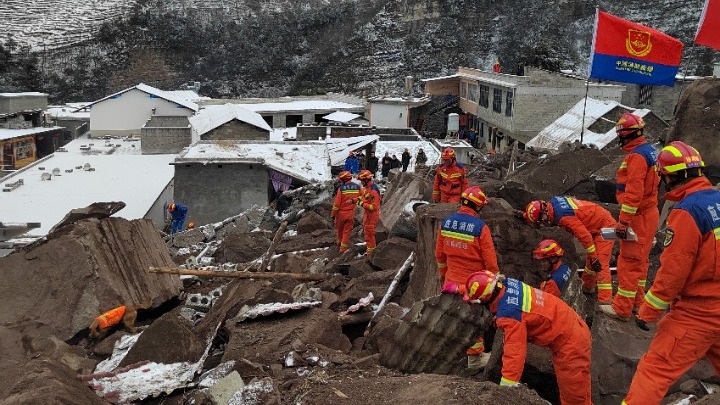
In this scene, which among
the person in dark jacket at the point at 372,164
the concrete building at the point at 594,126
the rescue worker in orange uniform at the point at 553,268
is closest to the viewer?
the rescue worker in orange uniform at the point at 553,268

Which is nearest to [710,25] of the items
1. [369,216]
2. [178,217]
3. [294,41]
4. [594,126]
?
[369,216]

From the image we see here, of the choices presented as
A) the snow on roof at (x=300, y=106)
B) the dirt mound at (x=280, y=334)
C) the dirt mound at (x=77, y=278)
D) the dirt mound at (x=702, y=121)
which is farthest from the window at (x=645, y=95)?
the dirt mound at (x=280, y=334)

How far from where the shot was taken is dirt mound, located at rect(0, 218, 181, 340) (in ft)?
22.4

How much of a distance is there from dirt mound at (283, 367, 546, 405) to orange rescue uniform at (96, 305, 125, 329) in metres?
3.04

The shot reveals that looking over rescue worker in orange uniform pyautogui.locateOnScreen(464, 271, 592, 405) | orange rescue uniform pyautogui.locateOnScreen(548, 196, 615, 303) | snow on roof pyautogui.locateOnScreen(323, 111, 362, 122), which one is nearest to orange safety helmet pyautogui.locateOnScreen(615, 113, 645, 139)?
orange rescue uniform pyautogui.locateOnScreen(548, 196, 615, 303)

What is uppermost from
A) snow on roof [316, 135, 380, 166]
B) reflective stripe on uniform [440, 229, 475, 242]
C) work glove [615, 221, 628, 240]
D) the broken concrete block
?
work glove [615, 221, 628, 240]

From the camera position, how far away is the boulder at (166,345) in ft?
19.1

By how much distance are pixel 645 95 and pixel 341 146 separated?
16.4 metres

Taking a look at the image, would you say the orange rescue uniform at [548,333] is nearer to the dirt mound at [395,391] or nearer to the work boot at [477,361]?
the dirt mound at [395,391]

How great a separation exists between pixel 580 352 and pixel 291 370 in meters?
2.30

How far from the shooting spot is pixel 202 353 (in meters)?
5.96

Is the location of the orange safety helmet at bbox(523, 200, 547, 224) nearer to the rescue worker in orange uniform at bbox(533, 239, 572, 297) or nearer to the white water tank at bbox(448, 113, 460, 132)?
the rescue worker in orange uniform at bbox(533, 239, 572, 297)

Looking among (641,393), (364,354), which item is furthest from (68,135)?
(641,393)

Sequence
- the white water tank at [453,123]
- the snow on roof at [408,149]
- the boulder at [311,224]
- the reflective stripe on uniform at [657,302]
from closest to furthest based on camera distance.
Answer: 1. the reflective stripe on uniform at [657,302]
2. the boulder at [311,224]
3. the snow on roof at [408,149]
4. the white water tank at [453,123]
